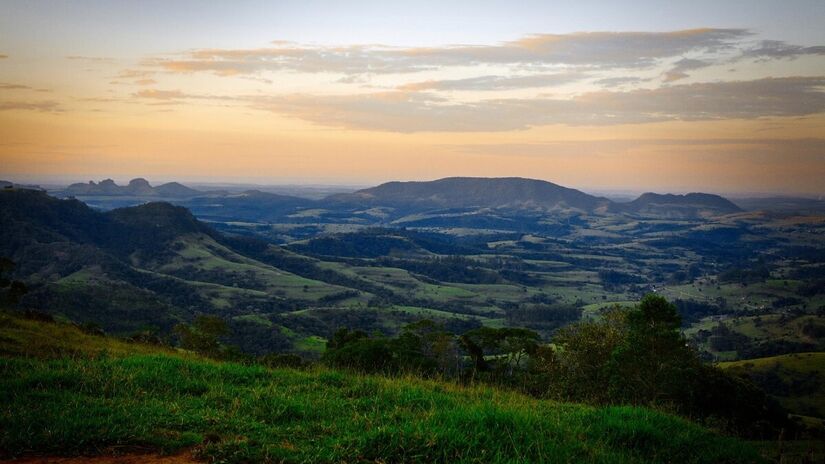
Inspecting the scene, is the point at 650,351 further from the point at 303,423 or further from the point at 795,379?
the point at 795,379

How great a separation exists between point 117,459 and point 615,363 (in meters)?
34.4

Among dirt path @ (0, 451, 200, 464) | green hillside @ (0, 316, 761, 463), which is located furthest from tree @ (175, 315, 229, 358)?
dirt path @ (0, 451, 200, 464)

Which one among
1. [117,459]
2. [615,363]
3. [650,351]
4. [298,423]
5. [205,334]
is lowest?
[205,334]

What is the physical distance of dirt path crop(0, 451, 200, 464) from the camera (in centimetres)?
654

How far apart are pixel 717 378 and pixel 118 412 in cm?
4565

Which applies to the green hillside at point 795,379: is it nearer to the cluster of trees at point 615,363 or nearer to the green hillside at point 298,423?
the cluster of trees at point 615,363

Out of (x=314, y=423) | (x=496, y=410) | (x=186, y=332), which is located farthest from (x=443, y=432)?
(x=186, y=332)

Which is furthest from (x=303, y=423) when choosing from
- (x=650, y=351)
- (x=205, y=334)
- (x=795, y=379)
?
(x=795, y=379)

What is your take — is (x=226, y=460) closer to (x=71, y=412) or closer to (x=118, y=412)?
(x=118, y=412)

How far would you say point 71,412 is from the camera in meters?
7.62

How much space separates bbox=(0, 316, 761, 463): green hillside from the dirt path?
141 millimetres

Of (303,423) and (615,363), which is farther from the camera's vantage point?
(615,363)

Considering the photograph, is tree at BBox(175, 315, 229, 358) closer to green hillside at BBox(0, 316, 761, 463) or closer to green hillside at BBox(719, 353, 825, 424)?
green hillside at BBox(0, 316, 761, 463)

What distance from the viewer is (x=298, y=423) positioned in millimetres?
8125
